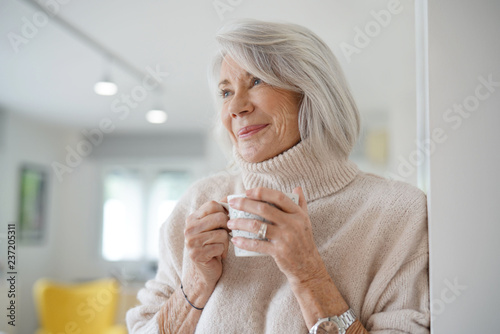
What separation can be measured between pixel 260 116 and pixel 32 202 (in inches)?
202

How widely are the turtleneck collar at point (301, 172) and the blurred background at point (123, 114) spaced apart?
14cm

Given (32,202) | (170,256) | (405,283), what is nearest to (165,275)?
(170,256)

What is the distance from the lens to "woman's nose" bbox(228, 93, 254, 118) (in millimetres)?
754

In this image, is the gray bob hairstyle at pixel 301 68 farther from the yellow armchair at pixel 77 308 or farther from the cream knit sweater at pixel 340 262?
the yellow armchair at pixel 77 308

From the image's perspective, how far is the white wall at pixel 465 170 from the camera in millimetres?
587

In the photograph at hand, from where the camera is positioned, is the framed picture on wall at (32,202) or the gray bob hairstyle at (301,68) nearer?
the gray bob hairstyle at (301,68)

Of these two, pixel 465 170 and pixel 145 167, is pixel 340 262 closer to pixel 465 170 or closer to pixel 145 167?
pixel 465 170

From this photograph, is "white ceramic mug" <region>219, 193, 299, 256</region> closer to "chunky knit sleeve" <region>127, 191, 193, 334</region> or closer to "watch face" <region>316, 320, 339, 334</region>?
"watch face" <region>316, 320, 339, 334</region>

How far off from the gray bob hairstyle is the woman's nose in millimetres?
44

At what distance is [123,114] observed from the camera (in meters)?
5.11

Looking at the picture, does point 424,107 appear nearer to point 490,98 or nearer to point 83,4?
point 490,98

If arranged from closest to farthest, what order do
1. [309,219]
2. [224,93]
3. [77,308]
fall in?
[309,219] → [224,93] → [77,308]

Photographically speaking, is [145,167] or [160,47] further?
[145,167]

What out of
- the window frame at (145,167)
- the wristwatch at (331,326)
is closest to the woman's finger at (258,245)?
the wristwatch at (331,326)
